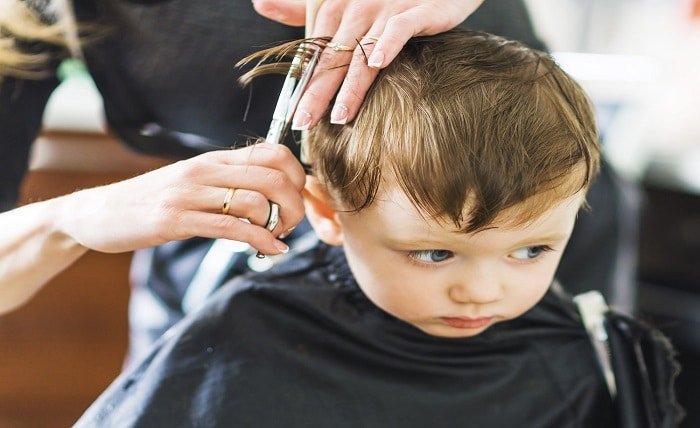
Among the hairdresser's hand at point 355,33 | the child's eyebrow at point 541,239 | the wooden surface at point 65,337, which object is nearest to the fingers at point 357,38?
the hairdresser's hand at point 355,33

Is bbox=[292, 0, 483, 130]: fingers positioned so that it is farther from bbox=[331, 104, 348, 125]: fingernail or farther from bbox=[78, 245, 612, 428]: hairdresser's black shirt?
bbox=[78, 245, 612, 428]: hairdresser's black shirt

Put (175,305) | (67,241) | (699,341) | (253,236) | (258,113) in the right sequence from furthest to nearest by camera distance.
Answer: (699,341)
(175,305)
(258,113)
(67,241)
(253,236)

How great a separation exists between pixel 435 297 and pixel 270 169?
0.23 meters

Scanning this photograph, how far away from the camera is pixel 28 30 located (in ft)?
3.58

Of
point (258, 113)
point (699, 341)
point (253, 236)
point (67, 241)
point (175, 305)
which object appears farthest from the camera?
point (699, 341)

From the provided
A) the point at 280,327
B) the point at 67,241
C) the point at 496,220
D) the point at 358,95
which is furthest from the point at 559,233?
the point at 67,241

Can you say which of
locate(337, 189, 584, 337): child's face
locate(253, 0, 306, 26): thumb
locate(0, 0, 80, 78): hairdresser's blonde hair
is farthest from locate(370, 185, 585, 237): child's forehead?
locate(0, 0, 80, 78): hairdresser's blonde hair

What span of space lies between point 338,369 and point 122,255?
1.30 m

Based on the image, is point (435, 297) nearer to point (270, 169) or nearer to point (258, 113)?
point (270, 169)

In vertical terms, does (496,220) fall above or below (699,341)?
above

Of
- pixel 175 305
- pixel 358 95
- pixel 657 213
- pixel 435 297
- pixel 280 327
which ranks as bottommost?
pixel 657 213

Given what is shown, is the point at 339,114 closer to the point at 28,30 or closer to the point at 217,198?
the point at 217,198

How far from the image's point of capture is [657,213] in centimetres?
210

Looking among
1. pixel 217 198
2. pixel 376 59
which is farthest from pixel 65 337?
pixel 376 59
